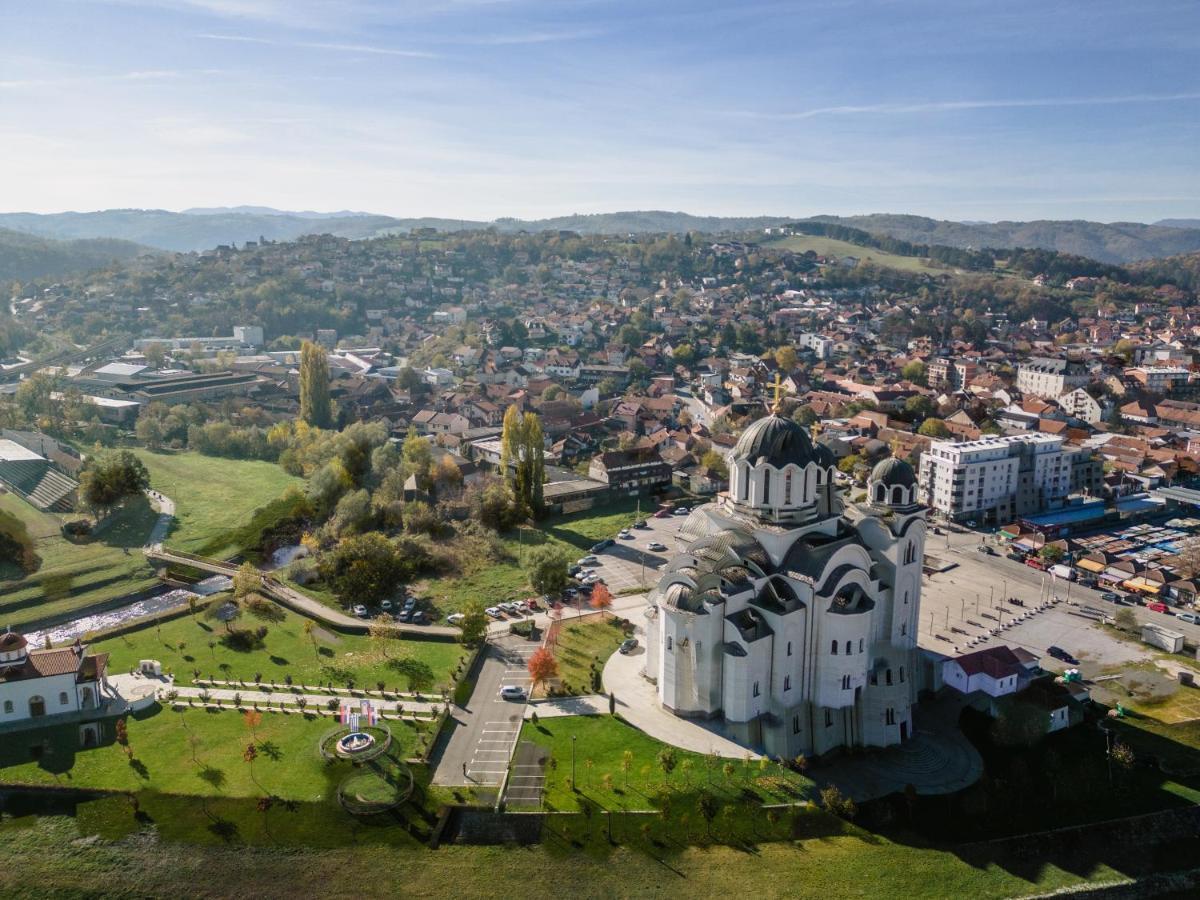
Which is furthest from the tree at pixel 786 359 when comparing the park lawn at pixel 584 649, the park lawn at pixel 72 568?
the park lawn at pixel 72 568

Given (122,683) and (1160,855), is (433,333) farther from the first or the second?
(1160,855)

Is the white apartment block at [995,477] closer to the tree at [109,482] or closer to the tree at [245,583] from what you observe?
the tree at [245,583]

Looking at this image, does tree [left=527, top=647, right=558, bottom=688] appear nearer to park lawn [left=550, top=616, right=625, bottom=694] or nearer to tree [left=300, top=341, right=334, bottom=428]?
park lawn [left=550, top=616, right=625, bottom=694]

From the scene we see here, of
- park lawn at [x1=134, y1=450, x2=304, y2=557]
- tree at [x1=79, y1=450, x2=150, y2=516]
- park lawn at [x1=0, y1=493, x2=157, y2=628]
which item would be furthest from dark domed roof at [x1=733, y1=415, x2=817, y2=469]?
tree at [x1=79, y1=450, x2=150, y2=516]

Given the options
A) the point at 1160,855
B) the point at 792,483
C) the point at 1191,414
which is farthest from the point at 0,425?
the point at 1191,414

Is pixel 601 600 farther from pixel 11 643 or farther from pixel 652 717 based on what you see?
pixel 11 643

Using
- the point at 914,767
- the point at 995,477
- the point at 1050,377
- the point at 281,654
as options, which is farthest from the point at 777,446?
the point at 1050,377

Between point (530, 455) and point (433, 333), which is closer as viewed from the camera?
point (530, 455)
